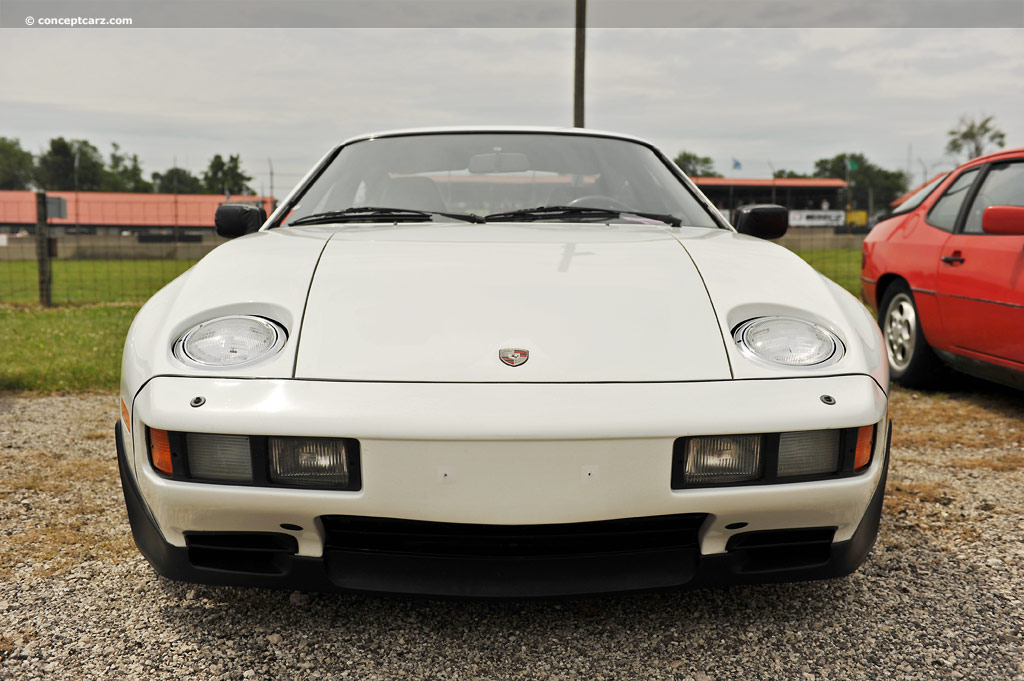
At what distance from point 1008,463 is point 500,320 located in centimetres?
263

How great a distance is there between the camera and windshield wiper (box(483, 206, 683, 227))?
2.52 meters

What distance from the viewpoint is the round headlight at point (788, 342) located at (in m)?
1.76

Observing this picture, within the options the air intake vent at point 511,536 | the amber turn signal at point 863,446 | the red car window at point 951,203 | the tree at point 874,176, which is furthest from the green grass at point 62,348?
the tree at point 874,176

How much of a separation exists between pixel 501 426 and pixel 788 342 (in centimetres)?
70

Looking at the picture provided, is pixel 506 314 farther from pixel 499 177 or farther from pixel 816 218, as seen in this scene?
pixel 816 218

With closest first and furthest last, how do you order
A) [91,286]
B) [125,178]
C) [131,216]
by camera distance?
[91,286] → [131,216] → [125,178]

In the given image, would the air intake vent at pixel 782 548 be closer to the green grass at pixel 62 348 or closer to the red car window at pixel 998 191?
the red car window at pixel 998 191

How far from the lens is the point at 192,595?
6.83 feet

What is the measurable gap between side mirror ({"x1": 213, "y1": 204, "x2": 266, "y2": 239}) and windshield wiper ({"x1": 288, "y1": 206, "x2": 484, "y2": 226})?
0.35 m

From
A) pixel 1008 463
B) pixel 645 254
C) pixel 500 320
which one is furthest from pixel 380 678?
pixel 1008 463

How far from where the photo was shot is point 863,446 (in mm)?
1704

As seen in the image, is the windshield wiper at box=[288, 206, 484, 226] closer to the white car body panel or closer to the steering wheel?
the steering wheel

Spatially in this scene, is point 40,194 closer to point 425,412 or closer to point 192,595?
point 192,595

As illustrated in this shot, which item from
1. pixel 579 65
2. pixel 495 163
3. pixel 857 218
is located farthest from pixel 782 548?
pixel 857 218
